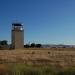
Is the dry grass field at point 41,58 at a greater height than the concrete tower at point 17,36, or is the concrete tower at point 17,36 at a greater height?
the concrete tower at point 17,36

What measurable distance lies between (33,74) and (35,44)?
108 metres

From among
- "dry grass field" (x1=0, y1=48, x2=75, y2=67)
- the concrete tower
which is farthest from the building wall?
"dry grass field" (x1=0, y1=48, x2=75, y2=67)

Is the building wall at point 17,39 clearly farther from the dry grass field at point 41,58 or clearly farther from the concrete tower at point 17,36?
the dry grass field at point 41,58

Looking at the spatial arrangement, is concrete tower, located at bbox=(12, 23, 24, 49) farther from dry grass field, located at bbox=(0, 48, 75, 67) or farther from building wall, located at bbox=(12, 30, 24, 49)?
dry grass field, located at bbox=(0, 48, 75, 67)

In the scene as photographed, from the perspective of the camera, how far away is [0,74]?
47.3 ft

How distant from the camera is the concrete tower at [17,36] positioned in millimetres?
87500

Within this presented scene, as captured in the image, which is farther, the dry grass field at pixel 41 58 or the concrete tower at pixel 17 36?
the concrete tower at pixel 17 36

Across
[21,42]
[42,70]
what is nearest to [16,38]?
[21,42]

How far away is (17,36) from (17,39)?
6.74ft

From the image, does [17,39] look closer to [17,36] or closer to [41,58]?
[17,36]

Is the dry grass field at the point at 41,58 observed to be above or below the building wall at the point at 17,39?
below

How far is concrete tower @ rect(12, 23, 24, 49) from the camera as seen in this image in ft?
287

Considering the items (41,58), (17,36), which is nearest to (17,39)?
(17,36)

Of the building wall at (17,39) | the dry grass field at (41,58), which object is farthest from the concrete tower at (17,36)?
the dry grass field at (41,58)
